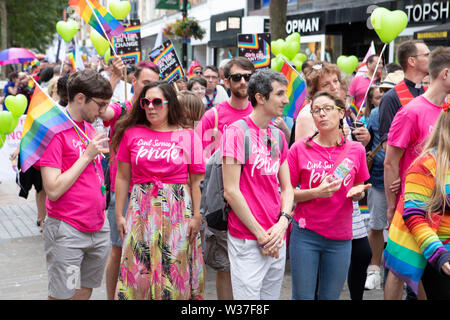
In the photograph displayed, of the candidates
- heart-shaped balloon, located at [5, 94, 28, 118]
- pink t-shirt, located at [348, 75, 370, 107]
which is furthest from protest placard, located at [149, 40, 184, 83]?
pink t-shirt, located at [348, 75, 370, 107]

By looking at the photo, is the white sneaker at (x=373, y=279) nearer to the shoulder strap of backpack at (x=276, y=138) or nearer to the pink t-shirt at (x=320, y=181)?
the pink t-shirt at (x=320, y=181)

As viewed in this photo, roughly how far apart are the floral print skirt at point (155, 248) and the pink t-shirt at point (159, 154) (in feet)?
0.25

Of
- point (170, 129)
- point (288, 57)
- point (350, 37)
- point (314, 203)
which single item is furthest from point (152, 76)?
point (350, 37)

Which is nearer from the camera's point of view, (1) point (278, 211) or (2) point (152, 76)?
(1) point (278, 211)

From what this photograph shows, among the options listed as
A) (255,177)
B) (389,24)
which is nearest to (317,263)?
(255,177)

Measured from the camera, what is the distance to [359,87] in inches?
313

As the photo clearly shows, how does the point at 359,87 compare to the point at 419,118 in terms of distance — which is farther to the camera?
the point at 359,87

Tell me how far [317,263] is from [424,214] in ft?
3.25

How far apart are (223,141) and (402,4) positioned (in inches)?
535

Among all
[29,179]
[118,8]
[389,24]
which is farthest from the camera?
[118,8]

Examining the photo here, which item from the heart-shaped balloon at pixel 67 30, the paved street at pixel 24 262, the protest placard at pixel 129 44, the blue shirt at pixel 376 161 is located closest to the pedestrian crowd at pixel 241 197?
the blue shirt at pixel 376 161

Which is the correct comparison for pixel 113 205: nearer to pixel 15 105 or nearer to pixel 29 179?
pixel 29 179

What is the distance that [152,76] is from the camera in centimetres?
496

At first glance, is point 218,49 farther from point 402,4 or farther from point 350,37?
point 402,4
